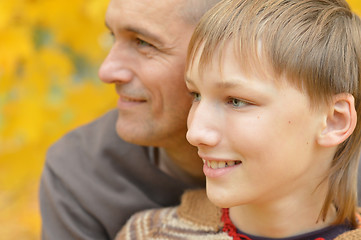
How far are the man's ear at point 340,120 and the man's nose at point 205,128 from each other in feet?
0.99

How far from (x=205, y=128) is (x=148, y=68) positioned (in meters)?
0.72

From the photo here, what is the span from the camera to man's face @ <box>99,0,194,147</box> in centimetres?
239

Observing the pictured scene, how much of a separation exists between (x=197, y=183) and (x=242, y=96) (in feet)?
3.37

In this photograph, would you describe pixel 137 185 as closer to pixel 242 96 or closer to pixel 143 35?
pixel 143 35

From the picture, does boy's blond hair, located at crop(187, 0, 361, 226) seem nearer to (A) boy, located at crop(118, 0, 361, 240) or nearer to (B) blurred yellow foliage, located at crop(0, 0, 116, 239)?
(A) boy, located at crop(118, 0, 361, 240)

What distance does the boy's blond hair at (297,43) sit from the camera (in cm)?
177

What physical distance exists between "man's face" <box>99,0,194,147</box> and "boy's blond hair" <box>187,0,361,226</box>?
48 cm

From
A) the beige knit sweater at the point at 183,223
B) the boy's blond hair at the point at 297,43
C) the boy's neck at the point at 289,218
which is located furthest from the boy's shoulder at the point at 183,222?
the boy's blond hair at the point at 297,43

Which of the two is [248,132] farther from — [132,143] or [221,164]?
[132,143]

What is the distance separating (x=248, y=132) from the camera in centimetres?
177

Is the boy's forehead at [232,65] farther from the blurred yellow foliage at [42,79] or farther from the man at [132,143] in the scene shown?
the blurred yellow foliage at [42,79]

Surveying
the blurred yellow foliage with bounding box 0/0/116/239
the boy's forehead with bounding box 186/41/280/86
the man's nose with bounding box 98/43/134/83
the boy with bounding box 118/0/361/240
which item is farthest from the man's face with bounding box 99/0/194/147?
the blurred yellow foliage with bounding box 0/0/116/239

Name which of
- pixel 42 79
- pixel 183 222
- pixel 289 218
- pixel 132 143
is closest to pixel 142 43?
pixel 132 143

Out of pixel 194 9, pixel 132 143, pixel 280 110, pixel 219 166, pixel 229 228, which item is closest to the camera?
pixel 280 110
